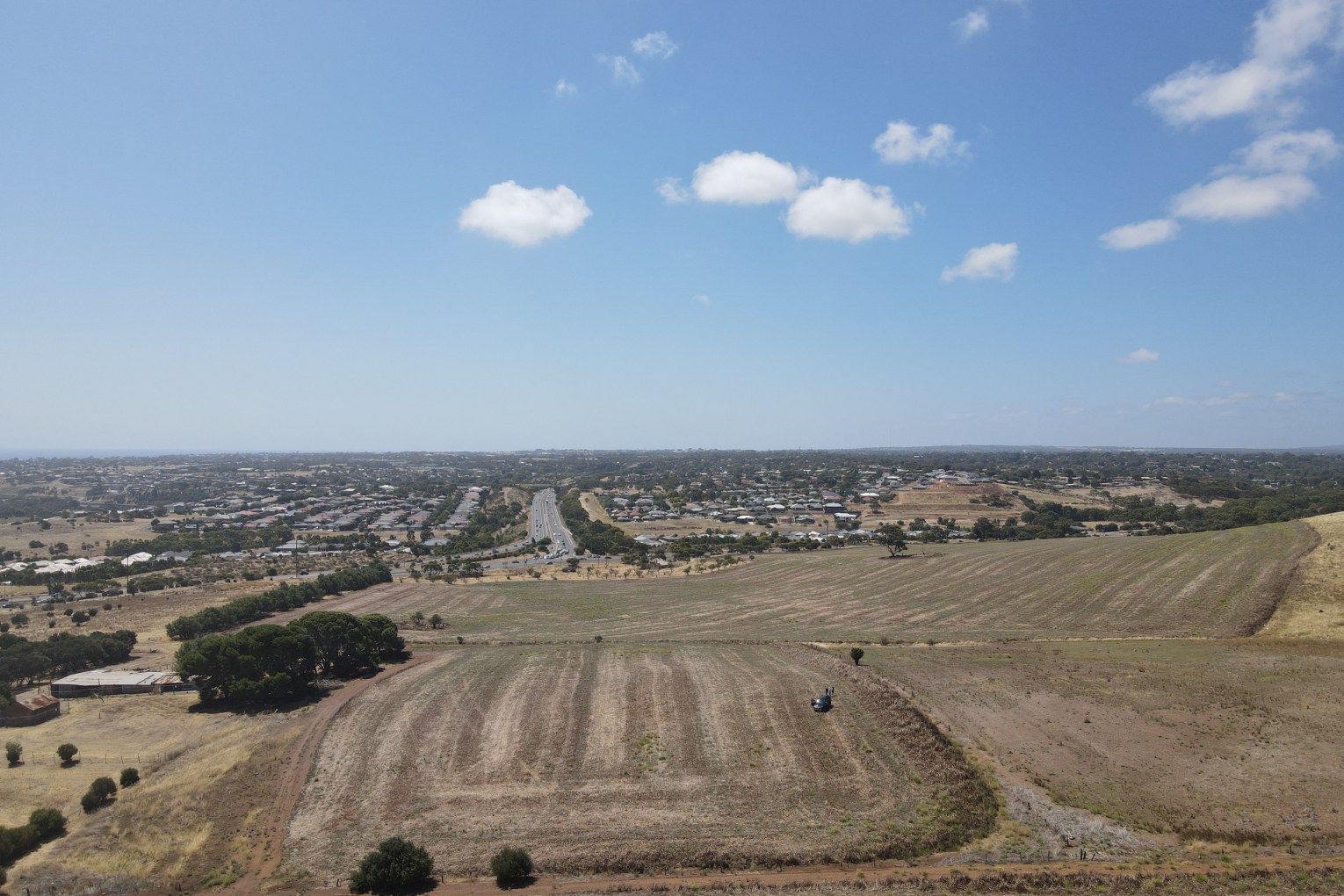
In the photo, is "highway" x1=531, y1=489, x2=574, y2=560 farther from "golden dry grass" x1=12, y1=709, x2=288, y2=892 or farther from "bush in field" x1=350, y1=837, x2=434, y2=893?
"bush in field" x1=350, y1=837, x2=434, y2=893

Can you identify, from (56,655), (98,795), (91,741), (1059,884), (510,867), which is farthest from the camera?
(56,655)

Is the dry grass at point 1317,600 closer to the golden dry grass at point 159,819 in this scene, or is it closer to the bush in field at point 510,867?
the bush in field at point 510,867

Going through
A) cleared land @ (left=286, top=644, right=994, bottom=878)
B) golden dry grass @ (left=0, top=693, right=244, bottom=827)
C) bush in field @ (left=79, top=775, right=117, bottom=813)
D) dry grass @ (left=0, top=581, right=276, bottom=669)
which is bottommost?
dry grass @ (left=0, top=581, right=276, bottom=669)

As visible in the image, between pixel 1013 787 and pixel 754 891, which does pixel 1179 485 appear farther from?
pixel 754 891

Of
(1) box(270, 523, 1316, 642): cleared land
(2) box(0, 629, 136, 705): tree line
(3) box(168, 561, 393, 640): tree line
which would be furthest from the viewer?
(3) box(168, 561, 393, 640): tree line

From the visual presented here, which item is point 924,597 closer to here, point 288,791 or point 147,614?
point 288,791

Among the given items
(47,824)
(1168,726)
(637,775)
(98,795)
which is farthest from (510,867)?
(1168,726)

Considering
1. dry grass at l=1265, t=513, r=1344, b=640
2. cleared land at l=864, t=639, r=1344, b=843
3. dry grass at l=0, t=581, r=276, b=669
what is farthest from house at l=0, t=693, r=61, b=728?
dry grass at l=1265, t=513, r=1344, b=640
